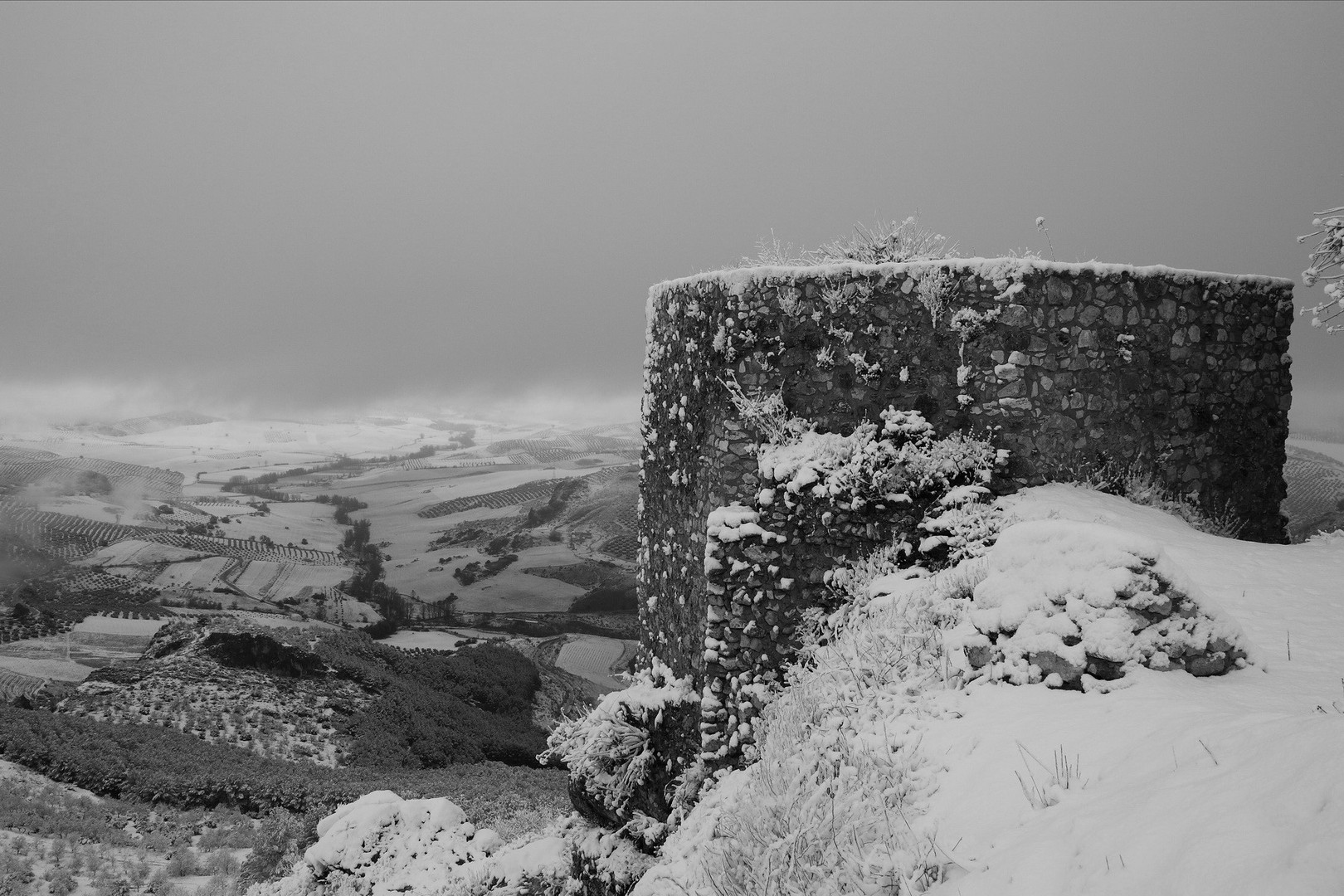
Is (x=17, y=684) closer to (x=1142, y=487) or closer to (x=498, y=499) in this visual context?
(x=498, y=499)

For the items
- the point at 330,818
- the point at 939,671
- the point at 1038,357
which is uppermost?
the point at 1038,357

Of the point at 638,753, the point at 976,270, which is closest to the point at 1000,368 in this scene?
the point at 976,270

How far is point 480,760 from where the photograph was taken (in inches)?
1056

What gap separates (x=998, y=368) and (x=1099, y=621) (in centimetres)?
347

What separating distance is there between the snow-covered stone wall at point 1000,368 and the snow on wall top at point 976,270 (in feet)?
0.06

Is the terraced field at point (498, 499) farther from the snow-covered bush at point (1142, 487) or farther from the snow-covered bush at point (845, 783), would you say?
the snow-covered bush at point (845, 783)

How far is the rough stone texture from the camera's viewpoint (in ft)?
22.4

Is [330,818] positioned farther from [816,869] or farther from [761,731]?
[816,869]

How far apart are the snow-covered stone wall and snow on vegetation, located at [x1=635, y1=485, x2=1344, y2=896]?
184 cm

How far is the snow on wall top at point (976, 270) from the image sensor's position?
676 centimetres

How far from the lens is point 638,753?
801cm

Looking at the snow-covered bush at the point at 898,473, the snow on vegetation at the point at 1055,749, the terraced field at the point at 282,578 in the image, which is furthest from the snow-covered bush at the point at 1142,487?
the terraced field at the point at 282,578

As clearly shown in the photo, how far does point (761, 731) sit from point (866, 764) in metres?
2.26

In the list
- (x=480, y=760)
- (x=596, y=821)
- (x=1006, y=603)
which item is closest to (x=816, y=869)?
(x=1006, y=603)
